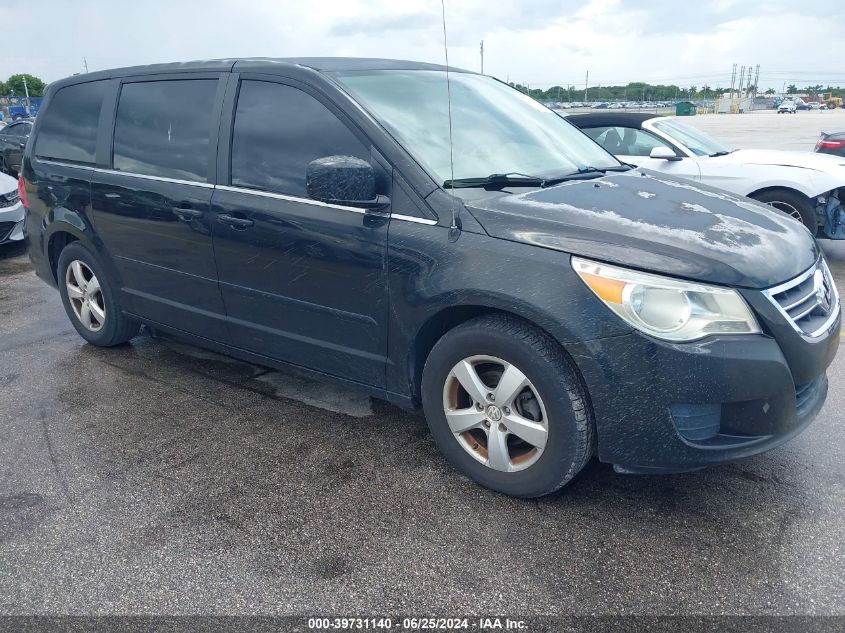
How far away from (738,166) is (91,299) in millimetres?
6161

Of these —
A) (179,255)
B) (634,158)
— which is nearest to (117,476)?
(179,255)

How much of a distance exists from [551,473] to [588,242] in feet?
2.91

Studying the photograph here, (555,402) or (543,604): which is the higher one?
(555,402)

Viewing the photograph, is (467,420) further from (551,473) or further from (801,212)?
(801,212)

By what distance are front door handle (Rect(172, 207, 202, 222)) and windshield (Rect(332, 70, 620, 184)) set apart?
101 cm

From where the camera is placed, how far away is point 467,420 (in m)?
2.95

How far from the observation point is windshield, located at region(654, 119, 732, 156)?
25.1ft

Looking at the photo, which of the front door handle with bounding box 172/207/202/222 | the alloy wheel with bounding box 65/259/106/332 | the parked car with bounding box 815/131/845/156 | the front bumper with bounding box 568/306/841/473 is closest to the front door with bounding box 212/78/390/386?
the front door handle with bounding box 172/207/202/222

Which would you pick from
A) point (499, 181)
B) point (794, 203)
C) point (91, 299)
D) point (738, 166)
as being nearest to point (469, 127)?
point (499, 181)

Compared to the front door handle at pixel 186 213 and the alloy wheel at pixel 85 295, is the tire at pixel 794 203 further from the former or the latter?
the alloy wheel at pixel 85 295

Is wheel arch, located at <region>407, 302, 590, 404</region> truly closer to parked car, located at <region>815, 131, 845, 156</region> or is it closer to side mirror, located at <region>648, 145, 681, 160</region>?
side mirror, located at <region>648, 145, 681, 160</region>

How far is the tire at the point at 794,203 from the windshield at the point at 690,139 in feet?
2.47

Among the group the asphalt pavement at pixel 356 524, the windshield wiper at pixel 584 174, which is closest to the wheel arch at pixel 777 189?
the asphalt pavement at pixel 356 524

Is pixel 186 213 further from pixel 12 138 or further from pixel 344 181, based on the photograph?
pixel 12 138
